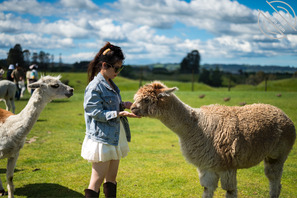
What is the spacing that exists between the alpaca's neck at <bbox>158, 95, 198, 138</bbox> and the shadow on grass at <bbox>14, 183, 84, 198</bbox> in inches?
91.6

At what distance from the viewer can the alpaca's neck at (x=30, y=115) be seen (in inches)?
168

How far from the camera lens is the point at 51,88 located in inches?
184

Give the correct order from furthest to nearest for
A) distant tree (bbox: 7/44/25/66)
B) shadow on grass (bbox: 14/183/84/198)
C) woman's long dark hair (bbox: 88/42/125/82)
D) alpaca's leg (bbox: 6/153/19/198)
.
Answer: distant tree (bbox: 7/44/25/66) → shadow on grass (bbox: 14/183/84/198) → alpaca's leg (bbox: 6/153/19/198) → woman's long dark hair (bbox: 88/42/125/82)

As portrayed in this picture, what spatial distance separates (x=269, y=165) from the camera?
13.0 feet

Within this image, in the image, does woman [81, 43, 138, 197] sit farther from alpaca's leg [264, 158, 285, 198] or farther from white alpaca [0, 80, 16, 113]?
white alpaca [0, 80, 16, 113]

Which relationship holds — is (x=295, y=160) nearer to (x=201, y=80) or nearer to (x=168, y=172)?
(x=168, y=172)

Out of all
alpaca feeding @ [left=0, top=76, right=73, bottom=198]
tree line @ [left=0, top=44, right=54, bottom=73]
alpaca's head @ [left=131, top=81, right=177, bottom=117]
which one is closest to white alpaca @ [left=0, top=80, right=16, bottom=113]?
tree line @ [left=0, top=44, right=54, bottom=73]

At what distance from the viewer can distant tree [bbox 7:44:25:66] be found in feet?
30.7

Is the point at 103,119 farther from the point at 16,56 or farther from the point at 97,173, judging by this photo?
the point at 16,56

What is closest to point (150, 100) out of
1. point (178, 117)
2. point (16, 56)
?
point (178, 117)

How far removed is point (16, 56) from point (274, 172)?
10.1 meters

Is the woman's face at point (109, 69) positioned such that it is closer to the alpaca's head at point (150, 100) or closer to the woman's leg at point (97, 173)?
the alpaca's head at point (150, 100)

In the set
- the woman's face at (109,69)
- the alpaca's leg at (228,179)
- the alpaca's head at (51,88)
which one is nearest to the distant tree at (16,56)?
the alpaca's head at (51,88)

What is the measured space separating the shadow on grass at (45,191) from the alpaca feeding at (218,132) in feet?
7.79
